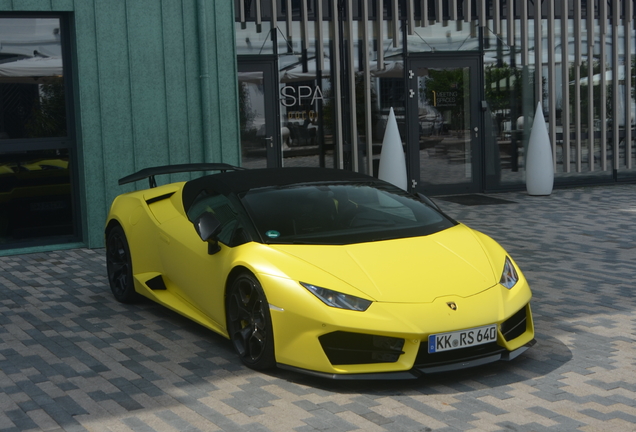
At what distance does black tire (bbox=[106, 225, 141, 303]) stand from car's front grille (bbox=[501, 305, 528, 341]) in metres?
3.30

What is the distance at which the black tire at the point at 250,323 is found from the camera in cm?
526

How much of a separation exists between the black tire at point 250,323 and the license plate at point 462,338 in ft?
3.19

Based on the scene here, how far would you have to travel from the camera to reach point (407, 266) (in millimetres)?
5363

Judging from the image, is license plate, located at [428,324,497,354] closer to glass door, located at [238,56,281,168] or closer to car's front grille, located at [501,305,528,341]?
car's front grille, located at [501,305,528,341]

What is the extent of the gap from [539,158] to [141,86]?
698 cm

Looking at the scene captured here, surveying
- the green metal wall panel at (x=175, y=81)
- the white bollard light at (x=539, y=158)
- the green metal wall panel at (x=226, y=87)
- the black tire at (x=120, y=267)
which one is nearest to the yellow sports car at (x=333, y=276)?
the black tire at (x=120, y=267)

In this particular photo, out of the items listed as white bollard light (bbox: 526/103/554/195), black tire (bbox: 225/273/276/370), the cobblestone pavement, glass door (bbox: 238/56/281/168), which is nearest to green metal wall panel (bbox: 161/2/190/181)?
the cobblestone pavement

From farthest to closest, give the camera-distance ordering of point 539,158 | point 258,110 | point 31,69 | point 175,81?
1. point 539,158
2. point 258,110
3. point 175,81
4. point 31,69

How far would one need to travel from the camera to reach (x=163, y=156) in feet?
35.1

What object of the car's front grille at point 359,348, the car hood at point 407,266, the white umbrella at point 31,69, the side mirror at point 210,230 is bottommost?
the car's front grille at point 359,348

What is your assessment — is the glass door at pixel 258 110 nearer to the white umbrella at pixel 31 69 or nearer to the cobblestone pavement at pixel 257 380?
the white umbrella at pixel 31 69

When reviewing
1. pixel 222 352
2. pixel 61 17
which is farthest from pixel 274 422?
pixel 61 17

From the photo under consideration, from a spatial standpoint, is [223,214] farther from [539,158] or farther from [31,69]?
[539,158]

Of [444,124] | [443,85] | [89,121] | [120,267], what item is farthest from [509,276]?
[443,85]
